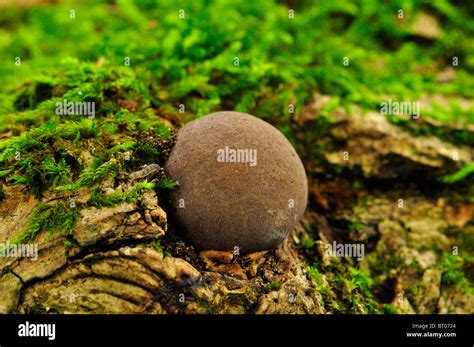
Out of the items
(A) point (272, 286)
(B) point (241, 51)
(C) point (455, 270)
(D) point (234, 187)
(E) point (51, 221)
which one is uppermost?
(B) point (241, 51)

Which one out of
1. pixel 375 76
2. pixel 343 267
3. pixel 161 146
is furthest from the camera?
pixel 375 76

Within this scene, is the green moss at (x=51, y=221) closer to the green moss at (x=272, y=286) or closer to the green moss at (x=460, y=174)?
the green moss at (x=272, y=286)

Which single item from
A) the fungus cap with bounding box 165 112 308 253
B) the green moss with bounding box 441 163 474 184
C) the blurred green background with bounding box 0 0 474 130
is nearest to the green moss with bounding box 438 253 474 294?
the green moss with bounding box 441 163 474 184

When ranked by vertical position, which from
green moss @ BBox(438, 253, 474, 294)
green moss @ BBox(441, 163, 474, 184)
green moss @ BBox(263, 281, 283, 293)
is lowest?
green moss @ BBox(438, 253, 474, 294)

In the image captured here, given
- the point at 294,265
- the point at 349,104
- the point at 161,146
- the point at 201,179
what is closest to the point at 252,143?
the point at 201,179

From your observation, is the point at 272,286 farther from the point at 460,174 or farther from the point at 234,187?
the point at 460,174

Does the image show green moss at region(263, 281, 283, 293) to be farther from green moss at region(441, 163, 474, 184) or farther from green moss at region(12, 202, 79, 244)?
green moss at region(441, 163, 474, 184)

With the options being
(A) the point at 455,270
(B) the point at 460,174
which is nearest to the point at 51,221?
(A) the point at 455,270
